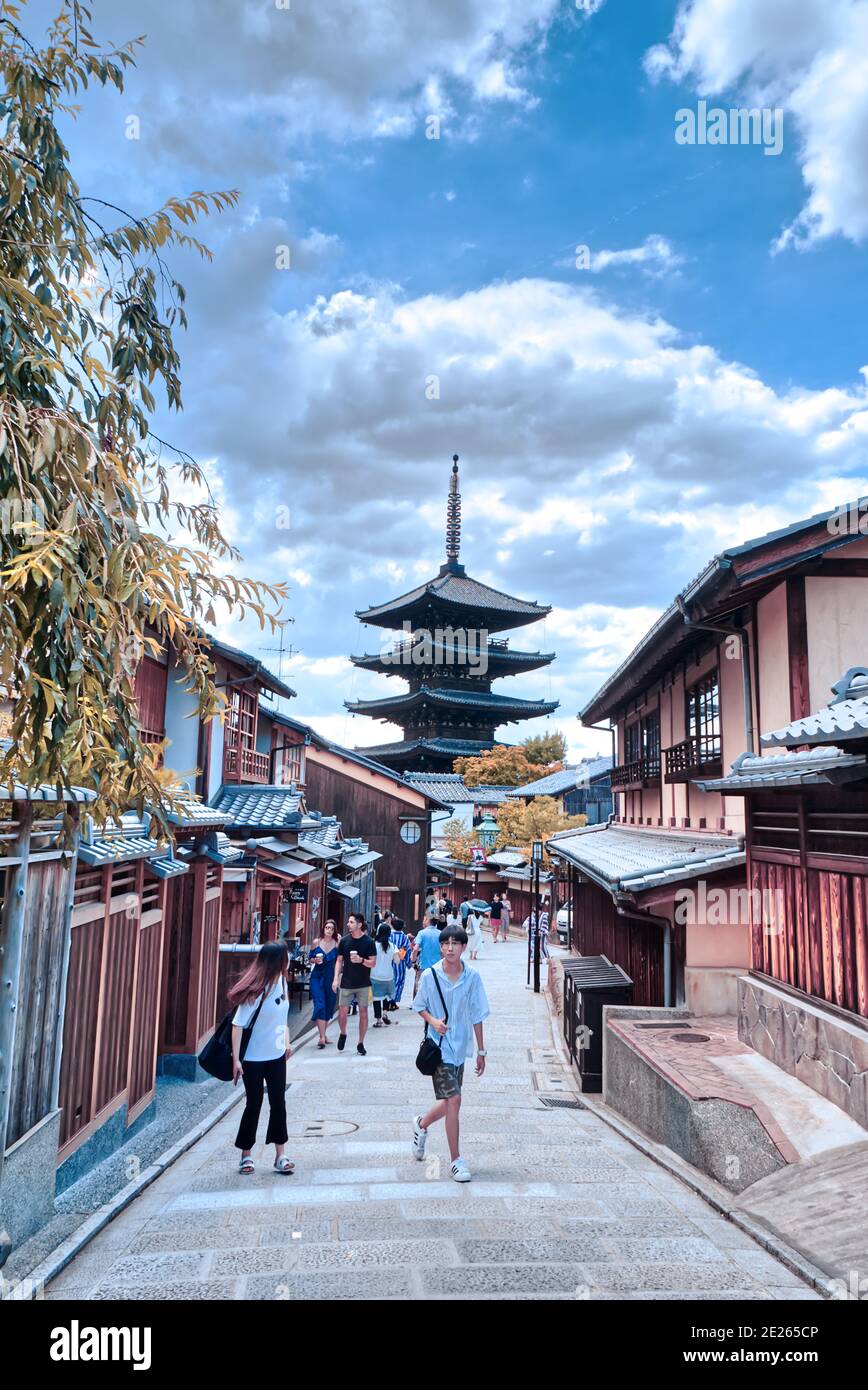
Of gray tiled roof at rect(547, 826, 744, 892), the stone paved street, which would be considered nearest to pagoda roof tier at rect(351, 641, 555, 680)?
gray tiled roof at rect(547, 826, 744, 892)

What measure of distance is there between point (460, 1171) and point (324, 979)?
6132 mm

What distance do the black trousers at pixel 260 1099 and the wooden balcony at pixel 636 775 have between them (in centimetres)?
1241

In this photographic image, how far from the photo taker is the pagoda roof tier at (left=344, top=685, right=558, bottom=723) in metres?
50.9

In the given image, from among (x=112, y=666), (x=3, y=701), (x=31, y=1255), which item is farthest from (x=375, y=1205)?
(x=3, y=701)

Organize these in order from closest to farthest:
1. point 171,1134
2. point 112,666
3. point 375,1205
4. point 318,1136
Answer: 1. point 112,666
2. point 375,1205
3. point 318,1136
4. point 171,1134

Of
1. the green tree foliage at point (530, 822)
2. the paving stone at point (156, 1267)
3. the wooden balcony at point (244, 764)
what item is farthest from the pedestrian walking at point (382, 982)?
the green tree foliage at point (530, 822)

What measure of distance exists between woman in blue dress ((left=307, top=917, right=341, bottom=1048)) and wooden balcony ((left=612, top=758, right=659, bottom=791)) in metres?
8.29

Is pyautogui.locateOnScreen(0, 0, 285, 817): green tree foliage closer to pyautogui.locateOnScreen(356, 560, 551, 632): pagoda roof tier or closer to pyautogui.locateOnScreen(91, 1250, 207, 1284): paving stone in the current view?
pyautogui.locateOnScreen(91, 1250, 207, 1284): paving stone

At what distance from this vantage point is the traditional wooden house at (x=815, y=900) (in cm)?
673

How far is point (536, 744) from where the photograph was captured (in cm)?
6488

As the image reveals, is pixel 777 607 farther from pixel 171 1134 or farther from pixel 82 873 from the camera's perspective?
pixel 171 1134

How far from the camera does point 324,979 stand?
12141 millimetres

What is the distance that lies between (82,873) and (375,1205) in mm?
3505

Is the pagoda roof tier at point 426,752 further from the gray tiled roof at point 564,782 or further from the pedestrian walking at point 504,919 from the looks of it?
the pedestrian walking at point 504,919
